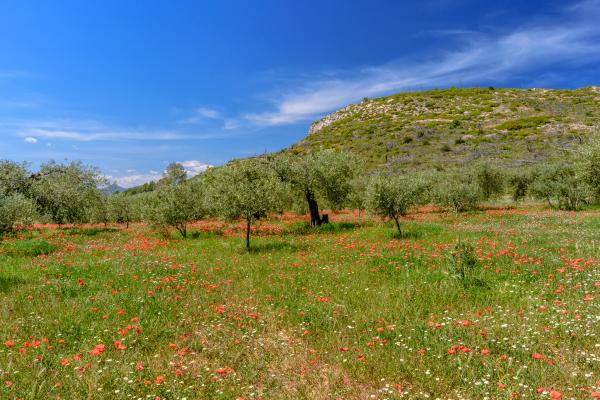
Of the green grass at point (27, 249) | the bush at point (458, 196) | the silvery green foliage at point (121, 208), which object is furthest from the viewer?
the silvery green foliage at point (121, 208)

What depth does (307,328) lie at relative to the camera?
307 inches

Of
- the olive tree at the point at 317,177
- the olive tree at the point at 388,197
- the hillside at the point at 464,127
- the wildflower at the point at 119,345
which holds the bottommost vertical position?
the wildflower at the point at 119,345

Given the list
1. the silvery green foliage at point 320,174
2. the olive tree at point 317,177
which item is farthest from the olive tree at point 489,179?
the olive tree at point 317,177

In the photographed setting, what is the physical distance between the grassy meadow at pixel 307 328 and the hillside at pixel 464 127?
51.1 metres

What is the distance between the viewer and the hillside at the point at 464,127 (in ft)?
208

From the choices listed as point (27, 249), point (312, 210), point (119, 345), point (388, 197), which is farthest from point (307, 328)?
point (312, 210)

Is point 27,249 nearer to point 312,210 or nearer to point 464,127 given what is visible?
point 312,210

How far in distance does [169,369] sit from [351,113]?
126 meters

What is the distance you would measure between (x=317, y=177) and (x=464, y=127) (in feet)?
229

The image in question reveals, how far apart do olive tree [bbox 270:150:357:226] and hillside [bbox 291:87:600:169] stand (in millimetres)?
36861

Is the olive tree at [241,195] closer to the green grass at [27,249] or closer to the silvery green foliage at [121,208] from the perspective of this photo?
the green grass at [27,249]

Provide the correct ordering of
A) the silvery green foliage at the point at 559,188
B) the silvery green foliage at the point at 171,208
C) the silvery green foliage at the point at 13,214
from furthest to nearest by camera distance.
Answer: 1. the silvery green foliage at the point at 559,188
2. the silvery green foliage at the point at 171,208
3. the silvery green foliage at the point at 13,214

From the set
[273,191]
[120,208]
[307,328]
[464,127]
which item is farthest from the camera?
[464,127]

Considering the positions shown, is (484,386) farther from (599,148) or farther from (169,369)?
(599,148)
